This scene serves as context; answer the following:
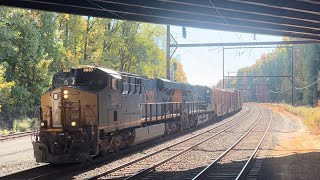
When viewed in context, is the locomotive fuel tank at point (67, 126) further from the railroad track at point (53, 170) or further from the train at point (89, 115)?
the railroad track at point (53, 170)

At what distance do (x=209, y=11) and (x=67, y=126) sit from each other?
675cm

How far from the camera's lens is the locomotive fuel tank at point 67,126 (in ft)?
45.2

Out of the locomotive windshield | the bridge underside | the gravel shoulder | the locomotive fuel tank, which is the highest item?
the bridge underside

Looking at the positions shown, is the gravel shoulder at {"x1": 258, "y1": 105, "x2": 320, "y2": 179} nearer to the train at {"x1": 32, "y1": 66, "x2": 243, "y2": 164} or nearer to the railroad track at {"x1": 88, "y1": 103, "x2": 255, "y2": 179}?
the railroad track at {"x1": 88, "y1": 103, "x2": 255, "y2": 179}

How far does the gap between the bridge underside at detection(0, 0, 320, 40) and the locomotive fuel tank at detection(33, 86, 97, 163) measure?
3089 millimetres

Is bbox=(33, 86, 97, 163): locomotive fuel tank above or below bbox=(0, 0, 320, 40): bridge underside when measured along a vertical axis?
below

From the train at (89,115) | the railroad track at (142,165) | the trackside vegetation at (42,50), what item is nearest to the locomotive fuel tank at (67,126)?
the train at (89,115)

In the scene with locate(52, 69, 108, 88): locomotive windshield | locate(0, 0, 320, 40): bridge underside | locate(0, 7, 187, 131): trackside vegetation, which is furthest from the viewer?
locate(0, 7, 187, 131): trackside vegetation

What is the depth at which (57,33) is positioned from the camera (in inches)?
1502

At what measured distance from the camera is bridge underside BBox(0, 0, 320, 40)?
14.0 metres

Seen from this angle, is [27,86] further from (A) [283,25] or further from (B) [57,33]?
(A) [283,25]

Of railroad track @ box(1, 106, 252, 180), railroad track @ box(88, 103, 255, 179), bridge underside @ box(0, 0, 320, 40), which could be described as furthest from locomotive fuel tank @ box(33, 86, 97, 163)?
bridge underside @ box(0, 0, 320, 40)

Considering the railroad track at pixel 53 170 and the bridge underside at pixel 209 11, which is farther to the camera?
→ the bridge underside at pixel 209 11

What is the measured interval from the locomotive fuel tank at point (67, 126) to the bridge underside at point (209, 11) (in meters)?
3.09
